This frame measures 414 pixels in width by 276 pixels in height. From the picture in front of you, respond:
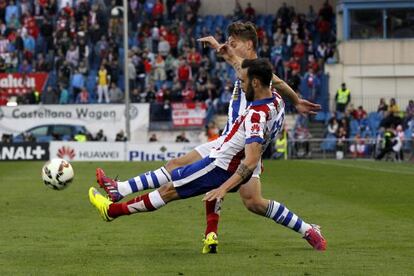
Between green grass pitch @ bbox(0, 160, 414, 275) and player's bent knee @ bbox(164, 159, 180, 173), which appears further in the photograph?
player's bent knee @ bbox(164, 159, 180, 173)

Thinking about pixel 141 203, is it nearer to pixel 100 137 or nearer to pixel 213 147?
pixel 213 147

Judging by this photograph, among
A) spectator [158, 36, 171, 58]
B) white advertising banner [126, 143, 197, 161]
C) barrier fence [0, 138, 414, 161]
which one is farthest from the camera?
spectator [158, 36, 171, 58]

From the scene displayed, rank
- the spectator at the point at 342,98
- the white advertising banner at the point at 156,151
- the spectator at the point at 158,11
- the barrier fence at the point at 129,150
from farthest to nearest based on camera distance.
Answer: the spectator at the point at 158,11, the spectator at the point at 342,98, the barrier fence at the point at 129,150, the white advertising banner at the point at 156,151

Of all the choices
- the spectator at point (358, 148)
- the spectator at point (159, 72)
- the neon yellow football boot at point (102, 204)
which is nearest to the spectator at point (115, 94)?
the spectator at point (159, 72)

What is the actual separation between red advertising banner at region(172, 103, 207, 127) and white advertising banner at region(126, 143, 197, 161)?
3.85 m

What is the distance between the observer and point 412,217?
16.7 metres

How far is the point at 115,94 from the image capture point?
47.1m

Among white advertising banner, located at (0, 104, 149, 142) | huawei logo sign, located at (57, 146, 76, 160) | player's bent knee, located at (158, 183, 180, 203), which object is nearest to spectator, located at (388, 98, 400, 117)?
white advertising banner, located at (0, 104, 149, 142)

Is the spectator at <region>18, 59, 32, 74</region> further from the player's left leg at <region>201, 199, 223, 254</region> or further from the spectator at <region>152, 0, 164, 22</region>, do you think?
the player's left leg at <region>201, 199, 223, 254</region>

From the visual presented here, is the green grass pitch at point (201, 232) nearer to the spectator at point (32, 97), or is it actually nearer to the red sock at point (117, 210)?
the red sock at point (117, 210)

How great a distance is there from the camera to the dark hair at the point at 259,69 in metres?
11.3

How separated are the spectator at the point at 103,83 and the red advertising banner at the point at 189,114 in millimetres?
3739

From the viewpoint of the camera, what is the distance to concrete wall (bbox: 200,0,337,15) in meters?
52.6

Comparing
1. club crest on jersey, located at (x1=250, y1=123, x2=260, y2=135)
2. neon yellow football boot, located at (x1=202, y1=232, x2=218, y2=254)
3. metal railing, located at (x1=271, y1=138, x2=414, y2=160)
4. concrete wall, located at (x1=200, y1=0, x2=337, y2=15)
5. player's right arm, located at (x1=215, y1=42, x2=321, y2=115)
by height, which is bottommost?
metal railing, located at (x1=271, y1=138, x2=414, y2=160)
